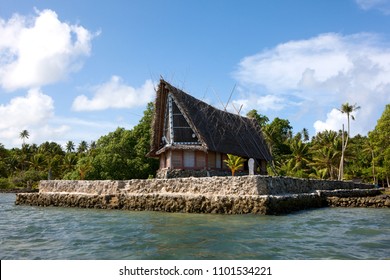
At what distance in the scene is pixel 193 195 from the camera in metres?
14.8

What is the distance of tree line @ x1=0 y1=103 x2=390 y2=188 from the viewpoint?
30312 millimetres

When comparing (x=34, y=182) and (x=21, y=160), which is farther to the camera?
(x=21, y=160)

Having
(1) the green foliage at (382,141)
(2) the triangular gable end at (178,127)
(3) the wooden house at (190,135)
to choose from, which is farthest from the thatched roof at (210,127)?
(1) the green foliage at (382,141)

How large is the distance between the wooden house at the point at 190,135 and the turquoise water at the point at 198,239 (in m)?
11.5

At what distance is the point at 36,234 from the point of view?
9.59 meters

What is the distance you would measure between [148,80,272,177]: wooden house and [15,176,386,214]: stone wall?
6403 millimetres

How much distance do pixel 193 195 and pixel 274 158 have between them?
27823 millimetres

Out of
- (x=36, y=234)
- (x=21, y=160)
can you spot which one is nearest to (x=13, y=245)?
(x=36, y=234)

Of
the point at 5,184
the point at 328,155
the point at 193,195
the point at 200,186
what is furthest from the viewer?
the point at 5,184

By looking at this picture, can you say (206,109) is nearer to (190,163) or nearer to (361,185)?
(190,163)

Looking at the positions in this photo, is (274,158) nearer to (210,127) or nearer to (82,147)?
(210,127)

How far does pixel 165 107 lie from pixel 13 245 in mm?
17731

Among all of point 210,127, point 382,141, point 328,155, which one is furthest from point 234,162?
point 328,155
